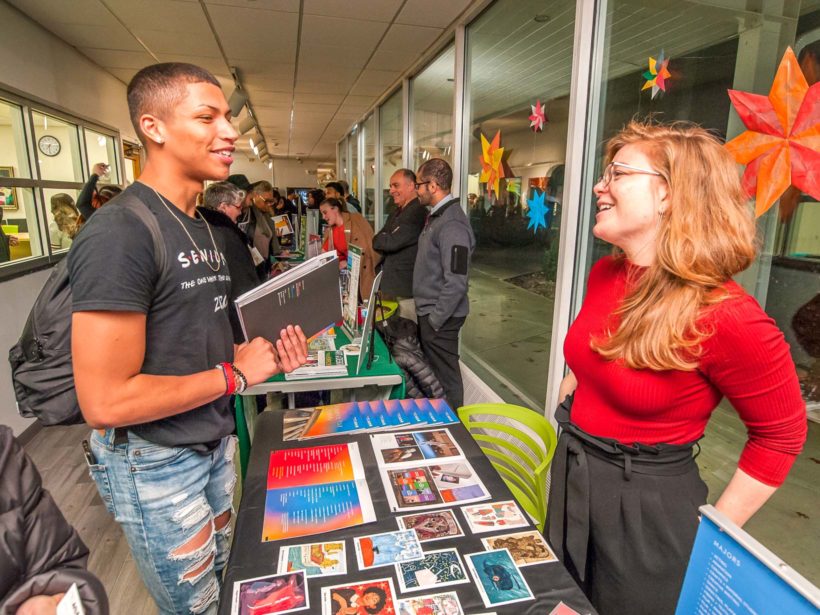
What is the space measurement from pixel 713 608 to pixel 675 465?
0.53 metres

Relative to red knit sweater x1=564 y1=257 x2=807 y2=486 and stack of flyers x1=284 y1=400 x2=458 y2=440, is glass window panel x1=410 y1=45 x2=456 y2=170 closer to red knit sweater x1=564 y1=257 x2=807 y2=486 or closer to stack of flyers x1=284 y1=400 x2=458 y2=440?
stack of flyers x1=284 y1=400 x2=458 y2=440

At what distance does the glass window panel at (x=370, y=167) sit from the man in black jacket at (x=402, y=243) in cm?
360

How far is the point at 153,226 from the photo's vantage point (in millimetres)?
935

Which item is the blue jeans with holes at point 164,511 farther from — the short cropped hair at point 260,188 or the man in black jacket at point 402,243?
the short cropped hair at point 260,188

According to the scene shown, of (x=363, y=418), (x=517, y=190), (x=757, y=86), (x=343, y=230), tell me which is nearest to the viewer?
(x=757, y=86)

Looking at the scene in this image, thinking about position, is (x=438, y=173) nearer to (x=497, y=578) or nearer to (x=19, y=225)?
(x=497, y=578)

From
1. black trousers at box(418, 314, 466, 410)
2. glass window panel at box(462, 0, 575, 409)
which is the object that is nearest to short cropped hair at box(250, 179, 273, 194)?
glass window panel at box(462, 0, 575, 409)

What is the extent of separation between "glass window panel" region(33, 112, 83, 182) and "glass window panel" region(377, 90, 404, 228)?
123 inches

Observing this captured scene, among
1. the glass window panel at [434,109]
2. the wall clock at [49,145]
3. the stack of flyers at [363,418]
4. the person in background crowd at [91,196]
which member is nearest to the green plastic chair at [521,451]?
the stack of flyers at [363,418]

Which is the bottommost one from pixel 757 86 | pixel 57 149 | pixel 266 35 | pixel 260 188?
pixel 260 188

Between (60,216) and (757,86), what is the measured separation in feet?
15.2

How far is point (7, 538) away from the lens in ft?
2.50

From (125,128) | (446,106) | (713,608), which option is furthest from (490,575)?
(125,128)

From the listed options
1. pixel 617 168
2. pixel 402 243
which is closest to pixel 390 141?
pixel 402 243
